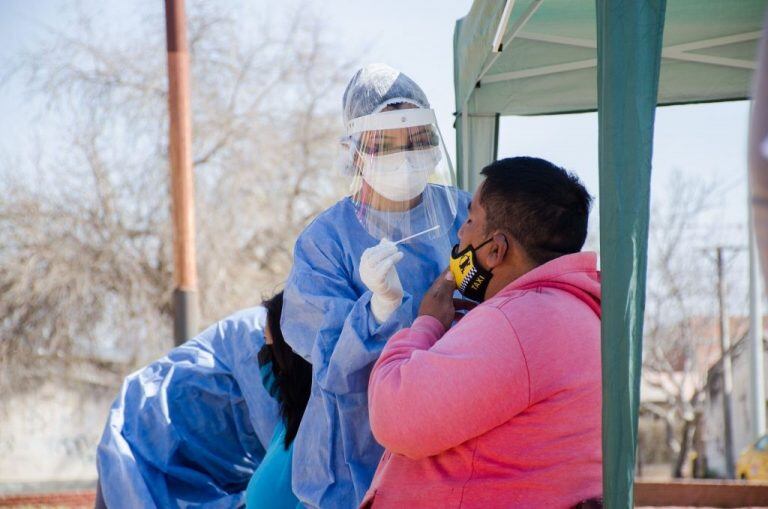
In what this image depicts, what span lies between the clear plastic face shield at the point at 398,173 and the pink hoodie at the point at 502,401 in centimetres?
70

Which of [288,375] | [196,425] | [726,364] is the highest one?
[288,375]

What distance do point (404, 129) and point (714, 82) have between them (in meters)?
2.01

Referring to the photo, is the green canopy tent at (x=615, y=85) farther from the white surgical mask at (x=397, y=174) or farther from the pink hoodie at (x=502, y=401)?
the white surgical mask at (x=397, y=174)

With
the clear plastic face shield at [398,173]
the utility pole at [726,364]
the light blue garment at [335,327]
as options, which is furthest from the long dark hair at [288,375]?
the utility pole at [726,364]

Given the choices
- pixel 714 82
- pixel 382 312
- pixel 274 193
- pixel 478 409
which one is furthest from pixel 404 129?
pixel 274 193

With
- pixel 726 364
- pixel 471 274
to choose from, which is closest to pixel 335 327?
pixel 471 274

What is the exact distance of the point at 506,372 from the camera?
1.84 metres

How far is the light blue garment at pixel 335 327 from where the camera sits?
242 centimetres

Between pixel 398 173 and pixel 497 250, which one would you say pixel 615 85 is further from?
pixel 398 173

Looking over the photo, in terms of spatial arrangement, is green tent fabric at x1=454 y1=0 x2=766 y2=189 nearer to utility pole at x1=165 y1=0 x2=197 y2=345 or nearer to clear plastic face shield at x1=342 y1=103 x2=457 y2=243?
clear plastic face shield at x1=342 y1=103 x2=457 y2=243

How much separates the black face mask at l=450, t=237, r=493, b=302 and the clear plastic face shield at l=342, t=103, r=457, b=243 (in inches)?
19.8

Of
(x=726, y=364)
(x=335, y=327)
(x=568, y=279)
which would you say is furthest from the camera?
(x=726, y=364)

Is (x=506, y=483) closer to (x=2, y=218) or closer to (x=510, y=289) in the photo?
(x=510, y=289)

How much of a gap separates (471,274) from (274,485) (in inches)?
50.4
